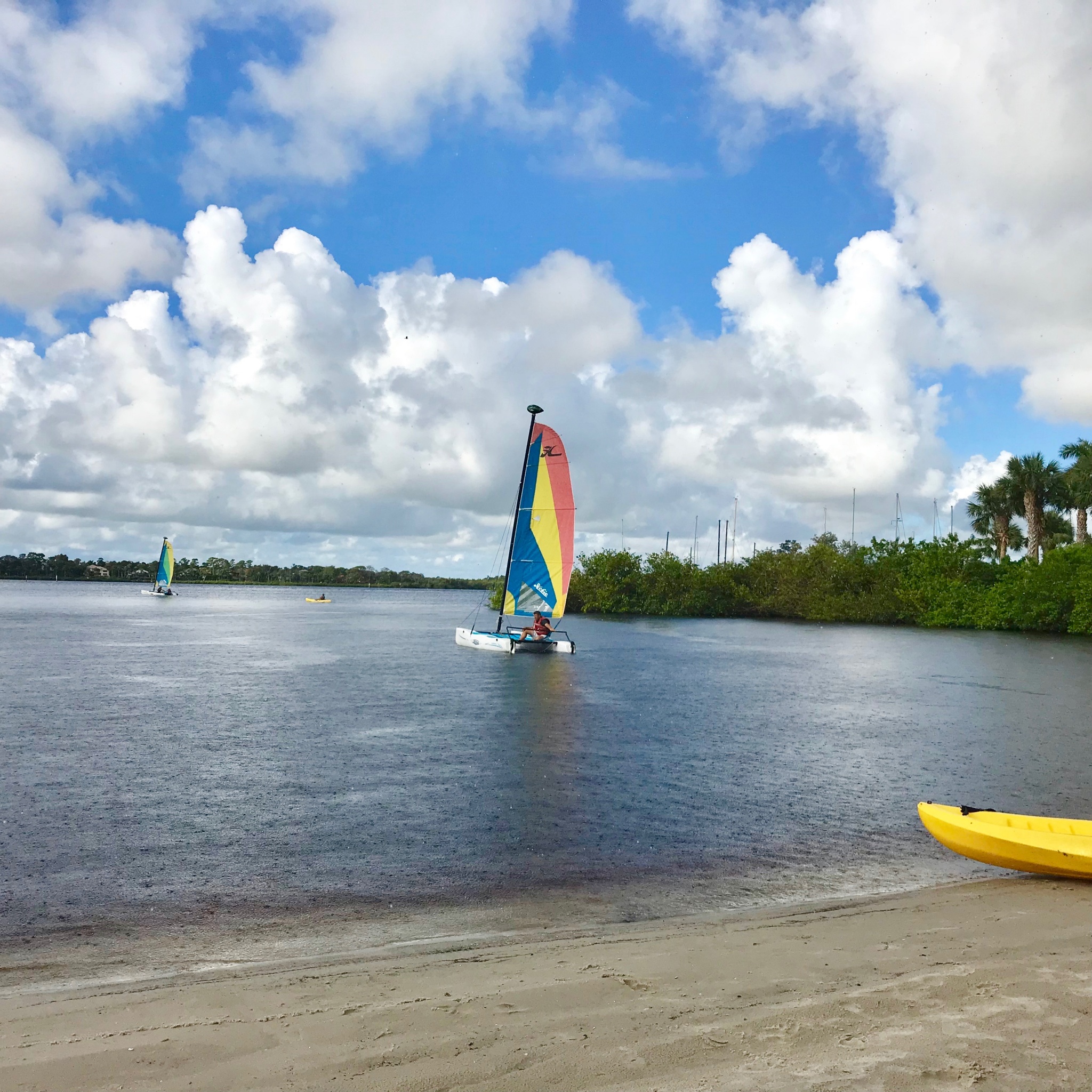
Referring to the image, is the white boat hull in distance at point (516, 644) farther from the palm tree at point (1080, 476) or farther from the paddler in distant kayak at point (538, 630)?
the palm tree at point (1080, 476)

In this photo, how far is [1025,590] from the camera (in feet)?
255

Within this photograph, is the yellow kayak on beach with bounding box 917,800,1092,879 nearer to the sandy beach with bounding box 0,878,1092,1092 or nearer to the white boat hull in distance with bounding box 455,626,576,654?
the sandy beach with bounding box 0,878,1092,1092

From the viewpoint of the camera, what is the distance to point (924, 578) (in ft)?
311

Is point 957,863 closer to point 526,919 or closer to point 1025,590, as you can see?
point 526,919

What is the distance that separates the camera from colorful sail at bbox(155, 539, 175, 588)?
Answer: 4624 inches

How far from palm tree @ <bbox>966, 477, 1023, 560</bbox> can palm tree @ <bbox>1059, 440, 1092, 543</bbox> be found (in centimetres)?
691

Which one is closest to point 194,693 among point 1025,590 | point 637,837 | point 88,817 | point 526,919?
point 88,817

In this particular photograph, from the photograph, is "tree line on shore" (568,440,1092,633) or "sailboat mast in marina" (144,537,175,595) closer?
"tree line on shore" (568,440,1092,633)

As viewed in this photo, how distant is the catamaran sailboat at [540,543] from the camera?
44188mm

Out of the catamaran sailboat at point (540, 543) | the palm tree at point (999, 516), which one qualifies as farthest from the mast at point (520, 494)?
the palm tree at point (999, 516)

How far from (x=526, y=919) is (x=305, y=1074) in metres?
5.07

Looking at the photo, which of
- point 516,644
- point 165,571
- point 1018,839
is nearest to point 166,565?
point 165,571

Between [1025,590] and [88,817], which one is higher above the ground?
[1025,590]

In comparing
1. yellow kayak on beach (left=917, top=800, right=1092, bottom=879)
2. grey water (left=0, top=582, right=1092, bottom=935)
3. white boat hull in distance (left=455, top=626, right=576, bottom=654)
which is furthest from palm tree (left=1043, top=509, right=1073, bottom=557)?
yellow kayak on beach (left=917, top=800, right=1092, bottom=879)
